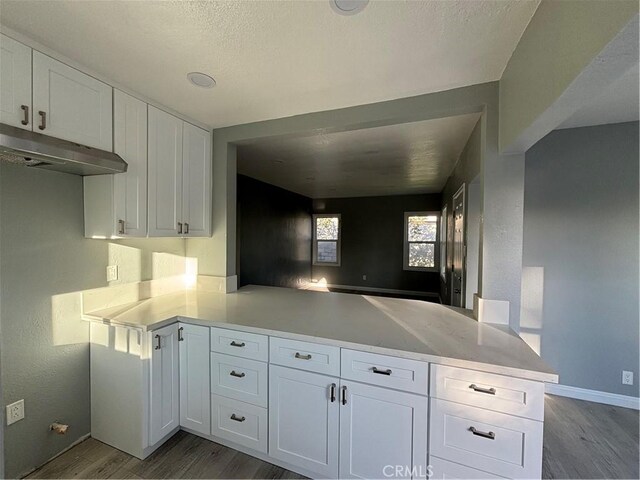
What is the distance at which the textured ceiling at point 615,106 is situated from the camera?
185 centimetres

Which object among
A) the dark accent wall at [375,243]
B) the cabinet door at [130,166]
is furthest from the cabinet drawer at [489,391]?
the dark accent wall at [375,243]

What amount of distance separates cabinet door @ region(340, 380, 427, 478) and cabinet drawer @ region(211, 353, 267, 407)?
529mm

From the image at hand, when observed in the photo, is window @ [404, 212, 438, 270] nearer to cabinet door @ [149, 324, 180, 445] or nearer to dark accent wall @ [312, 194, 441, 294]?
dark accent wall @ [312, 194, 441, 294]

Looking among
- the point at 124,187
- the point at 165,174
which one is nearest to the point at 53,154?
the point at 124,187

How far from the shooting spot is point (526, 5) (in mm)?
1154

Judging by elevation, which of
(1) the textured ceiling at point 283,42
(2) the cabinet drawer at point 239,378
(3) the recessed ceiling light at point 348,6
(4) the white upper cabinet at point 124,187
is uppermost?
(1) the textured ceiling at point 283,42

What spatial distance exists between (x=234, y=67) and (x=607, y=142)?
3.26 metres

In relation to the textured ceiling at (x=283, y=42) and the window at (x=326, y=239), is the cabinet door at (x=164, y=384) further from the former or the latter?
the window at (x=326, y=239)

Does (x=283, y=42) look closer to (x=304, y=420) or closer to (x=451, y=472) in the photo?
(x=304, y=420)

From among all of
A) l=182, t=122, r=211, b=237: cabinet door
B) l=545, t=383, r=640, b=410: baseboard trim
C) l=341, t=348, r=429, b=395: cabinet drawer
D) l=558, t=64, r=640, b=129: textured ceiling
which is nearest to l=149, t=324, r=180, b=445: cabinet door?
l=182, t=122, r=211, b=237: cabinet door

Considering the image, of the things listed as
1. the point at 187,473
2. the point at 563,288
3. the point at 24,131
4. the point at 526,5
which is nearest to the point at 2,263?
the point at 24,131

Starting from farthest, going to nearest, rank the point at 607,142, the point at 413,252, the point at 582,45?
1. the point at 413,252
2. the point at 607,142
3. the point at 582,45

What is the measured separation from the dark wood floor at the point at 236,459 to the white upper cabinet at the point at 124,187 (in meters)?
Answer: 1.46

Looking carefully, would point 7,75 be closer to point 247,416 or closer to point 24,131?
point 24,131
